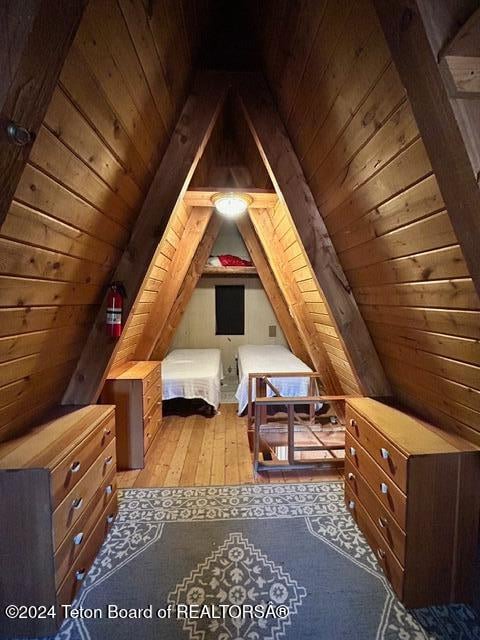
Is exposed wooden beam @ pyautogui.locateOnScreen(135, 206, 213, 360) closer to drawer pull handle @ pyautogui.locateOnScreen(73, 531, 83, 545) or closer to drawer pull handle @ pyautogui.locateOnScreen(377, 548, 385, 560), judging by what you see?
drawer pull handle @ pyautogui.locateOnScreen(73, 531, 83, 545)

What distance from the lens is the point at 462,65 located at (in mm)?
596

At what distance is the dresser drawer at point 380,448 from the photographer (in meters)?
1.19

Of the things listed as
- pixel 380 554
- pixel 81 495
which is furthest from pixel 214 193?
pixel 380 554

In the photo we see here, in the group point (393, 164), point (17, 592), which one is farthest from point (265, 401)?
point (393, 164)

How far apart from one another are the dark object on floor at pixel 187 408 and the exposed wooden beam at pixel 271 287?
1452mm

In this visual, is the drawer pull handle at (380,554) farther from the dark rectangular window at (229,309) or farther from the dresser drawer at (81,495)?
the dark rectangular window at (229,309)

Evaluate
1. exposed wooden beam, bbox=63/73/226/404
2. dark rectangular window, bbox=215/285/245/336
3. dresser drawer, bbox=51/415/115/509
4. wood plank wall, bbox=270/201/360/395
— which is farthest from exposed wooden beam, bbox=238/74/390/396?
dark rectangular window, bbox=215/285/245/336

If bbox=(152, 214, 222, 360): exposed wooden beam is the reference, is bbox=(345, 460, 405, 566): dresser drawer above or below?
below

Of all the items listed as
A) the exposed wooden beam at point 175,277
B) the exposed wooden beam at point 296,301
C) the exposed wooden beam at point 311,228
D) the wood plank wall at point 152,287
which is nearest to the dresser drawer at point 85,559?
the wood plank wall at point 152,287

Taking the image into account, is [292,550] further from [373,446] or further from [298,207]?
[298,207]

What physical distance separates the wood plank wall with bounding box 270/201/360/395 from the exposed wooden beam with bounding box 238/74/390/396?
0.49 meters

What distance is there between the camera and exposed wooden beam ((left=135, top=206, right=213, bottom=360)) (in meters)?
2.65

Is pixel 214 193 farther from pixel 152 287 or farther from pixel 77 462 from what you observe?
pixel 77 462

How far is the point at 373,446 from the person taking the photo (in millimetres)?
1434
